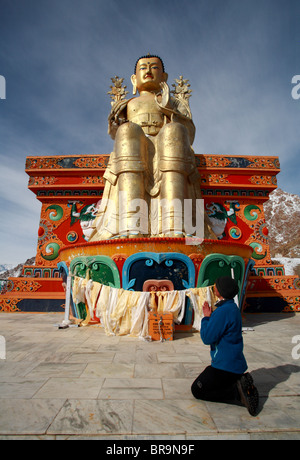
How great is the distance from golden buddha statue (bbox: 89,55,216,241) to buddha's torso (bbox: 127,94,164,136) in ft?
0.07

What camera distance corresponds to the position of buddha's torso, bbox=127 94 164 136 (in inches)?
241

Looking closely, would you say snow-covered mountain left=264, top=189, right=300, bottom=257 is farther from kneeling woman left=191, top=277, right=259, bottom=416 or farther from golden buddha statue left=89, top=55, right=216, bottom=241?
kneeling woman left=191, top=277, right=259, bottom=416

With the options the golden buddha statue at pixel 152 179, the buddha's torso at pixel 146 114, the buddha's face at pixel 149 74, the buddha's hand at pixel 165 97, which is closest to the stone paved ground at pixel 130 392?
the golden buddha statue at pixel 152 179

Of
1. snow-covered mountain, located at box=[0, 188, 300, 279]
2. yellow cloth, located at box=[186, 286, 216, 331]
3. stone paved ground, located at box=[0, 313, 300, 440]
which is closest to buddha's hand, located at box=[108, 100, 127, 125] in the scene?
yellow cloth, located at box=[186, 286, 216, 331]

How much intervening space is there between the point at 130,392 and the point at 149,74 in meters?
6.76

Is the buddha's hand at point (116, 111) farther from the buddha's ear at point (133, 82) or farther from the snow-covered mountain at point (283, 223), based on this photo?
the snow-covered mountain at point (283, 223)

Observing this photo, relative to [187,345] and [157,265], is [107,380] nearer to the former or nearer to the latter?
[187,345]

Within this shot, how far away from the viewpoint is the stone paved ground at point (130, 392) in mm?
1418

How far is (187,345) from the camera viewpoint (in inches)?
126

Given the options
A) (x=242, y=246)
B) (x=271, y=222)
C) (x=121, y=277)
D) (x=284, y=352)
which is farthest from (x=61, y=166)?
(x=271, y=222)

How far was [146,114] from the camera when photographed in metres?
6.18

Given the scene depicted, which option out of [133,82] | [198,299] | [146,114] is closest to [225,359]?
[198,299]

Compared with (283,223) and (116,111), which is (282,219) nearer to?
(283,223)
